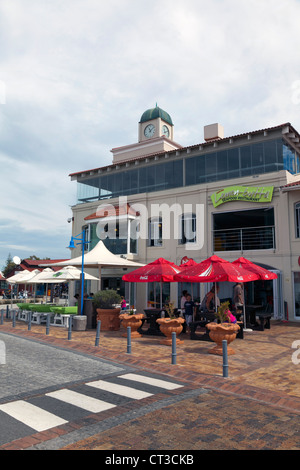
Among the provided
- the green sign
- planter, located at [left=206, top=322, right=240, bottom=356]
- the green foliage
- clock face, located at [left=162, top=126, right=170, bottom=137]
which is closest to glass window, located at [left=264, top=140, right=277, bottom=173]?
the green sign

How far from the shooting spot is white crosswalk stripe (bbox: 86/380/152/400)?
663cm

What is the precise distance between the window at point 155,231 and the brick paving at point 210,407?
12388mm

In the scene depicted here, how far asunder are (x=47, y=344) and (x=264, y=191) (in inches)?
529

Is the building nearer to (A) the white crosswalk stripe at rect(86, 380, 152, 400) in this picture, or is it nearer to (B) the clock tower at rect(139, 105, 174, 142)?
(B) the clock tower at rect(139, 105, 174, 142)

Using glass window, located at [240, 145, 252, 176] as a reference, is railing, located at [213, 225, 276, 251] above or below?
below

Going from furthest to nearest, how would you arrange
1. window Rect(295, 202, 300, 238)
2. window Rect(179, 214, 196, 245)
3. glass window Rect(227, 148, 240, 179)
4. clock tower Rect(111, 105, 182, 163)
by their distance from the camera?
1. clock tower Rect(111, 105, 182, 163)
2. window Rect(179, 214, 196, 245)
3. glass window Rect(227, 148, 240, 179)
4. window Rect(295, 202, 300, 238)

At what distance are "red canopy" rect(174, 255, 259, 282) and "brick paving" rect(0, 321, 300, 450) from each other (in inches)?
84.3

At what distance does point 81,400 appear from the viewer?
636 cm

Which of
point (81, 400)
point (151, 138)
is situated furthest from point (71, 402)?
point (151, 138)

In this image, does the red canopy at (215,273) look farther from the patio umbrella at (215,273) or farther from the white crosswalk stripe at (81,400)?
the white crosswalk stripe at (81,400)

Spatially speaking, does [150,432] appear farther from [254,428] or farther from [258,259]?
[258,259]

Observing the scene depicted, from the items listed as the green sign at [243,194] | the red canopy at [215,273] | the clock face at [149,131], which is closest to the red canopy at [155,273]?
the red canopy at [215,273]

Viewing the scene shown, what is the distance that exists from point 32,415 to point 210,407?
2.86 m

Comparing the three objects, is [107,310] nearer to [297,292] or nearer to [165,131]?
[297,292]
